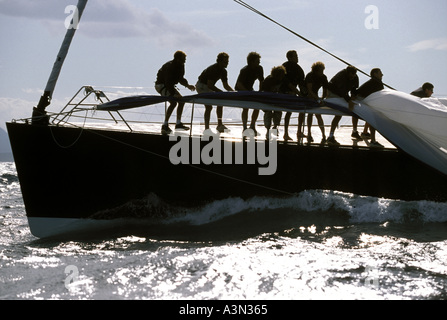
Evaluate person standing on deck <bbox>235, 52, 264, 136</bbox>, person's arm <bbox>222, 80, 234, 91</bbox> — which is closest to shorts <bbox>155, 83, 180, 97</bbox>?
person's arm <bbox>222, 80, 234, 91</bbox>

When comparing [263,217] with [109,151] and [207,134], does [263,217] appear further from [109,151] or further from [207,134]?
[109,151]

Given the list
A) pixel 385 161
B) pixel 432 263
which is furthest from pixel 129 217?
pixel 432 263

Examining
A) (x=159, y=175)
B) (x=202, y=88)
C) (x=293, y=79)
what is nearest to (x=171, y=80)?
(x=202, y=88)

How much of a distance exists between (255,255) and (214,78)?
416cm

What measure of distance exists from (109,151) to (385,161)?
5306mm

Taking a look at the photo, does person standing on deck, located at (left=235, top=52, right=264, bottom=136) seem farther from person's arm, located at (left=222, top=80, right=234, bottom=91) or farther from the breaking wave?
the breaking wave

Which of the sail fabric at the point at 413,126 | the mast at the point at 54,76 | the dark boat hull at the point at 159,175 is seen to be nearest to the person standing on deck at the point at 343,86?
the sail fabric at the point at 413,126

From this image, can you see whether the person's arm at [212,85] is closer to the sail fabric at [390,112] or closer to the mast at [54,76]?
the sail fabric at [390,112]

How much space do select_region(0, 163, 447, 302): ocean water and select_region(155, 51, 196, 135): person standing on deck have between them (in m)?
1.98

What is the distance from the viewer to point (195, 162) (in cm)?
1185

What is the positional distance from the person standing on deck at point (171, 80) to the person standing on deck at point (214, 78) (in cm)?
29

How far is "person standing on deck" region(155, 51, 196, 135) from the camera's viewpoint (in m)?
11.8

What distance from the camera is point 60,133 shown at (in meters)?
11.7

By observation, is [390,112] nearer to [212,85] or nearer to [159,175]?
[212,85]
